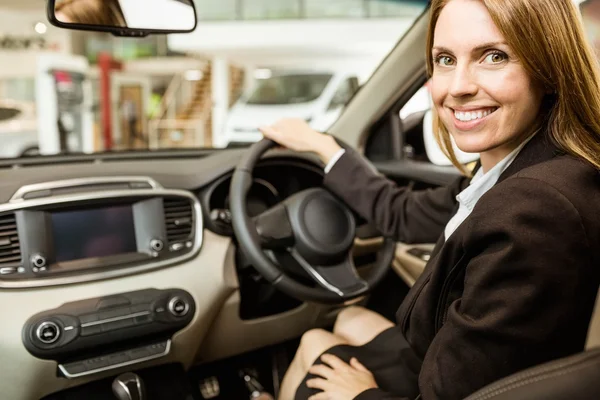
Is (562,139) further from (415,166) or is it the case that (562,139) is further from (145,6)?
(415,166)

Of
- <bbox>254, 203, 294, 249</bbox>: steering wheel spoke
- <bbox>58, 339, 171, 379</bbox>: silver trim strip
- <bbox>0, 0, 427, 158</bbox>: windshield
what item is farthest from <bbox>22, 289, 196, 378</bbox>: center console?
<bbox>0, 0, 427, 158</bbox>: windshield

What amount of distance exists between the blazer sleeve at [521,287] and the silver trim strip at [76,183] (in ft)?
3.40

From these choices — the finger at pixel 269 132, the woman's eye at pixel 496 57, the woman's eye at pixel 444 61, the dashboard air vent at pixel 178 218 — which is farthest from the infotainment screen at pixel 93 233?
the woman's eye at pixel 496 57

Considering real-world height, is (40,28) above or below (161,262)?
below

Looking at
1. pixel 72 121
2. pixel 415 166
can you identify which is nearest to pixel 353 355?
pixel 415 166

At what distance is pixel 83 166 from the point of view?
180 centimetres

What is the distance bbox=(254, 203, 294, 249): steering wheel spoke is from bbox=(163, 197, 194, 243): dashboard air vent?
223 millimetres

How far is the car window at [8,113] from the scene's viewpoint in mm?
8291

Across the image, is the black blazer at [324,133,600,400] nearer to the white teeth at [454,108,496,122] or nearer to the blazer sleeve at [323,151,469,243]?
the white teeth at [454,108,496,122]

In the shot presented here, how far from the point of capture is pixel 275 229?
1.71 meters

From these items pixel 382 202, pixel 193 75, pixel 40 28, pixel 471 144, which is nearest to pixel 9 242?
pixel 382 202

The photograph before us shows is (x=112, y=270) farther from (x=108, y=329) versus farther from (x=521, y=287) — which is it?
(x=521, y=287)

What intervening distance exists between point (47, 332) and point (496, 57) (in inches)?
47.7

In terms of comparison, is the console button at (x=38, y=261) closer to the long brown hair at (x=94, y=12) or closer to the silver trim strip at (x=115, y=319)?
the silver trim strip at (x=115, y=319)
